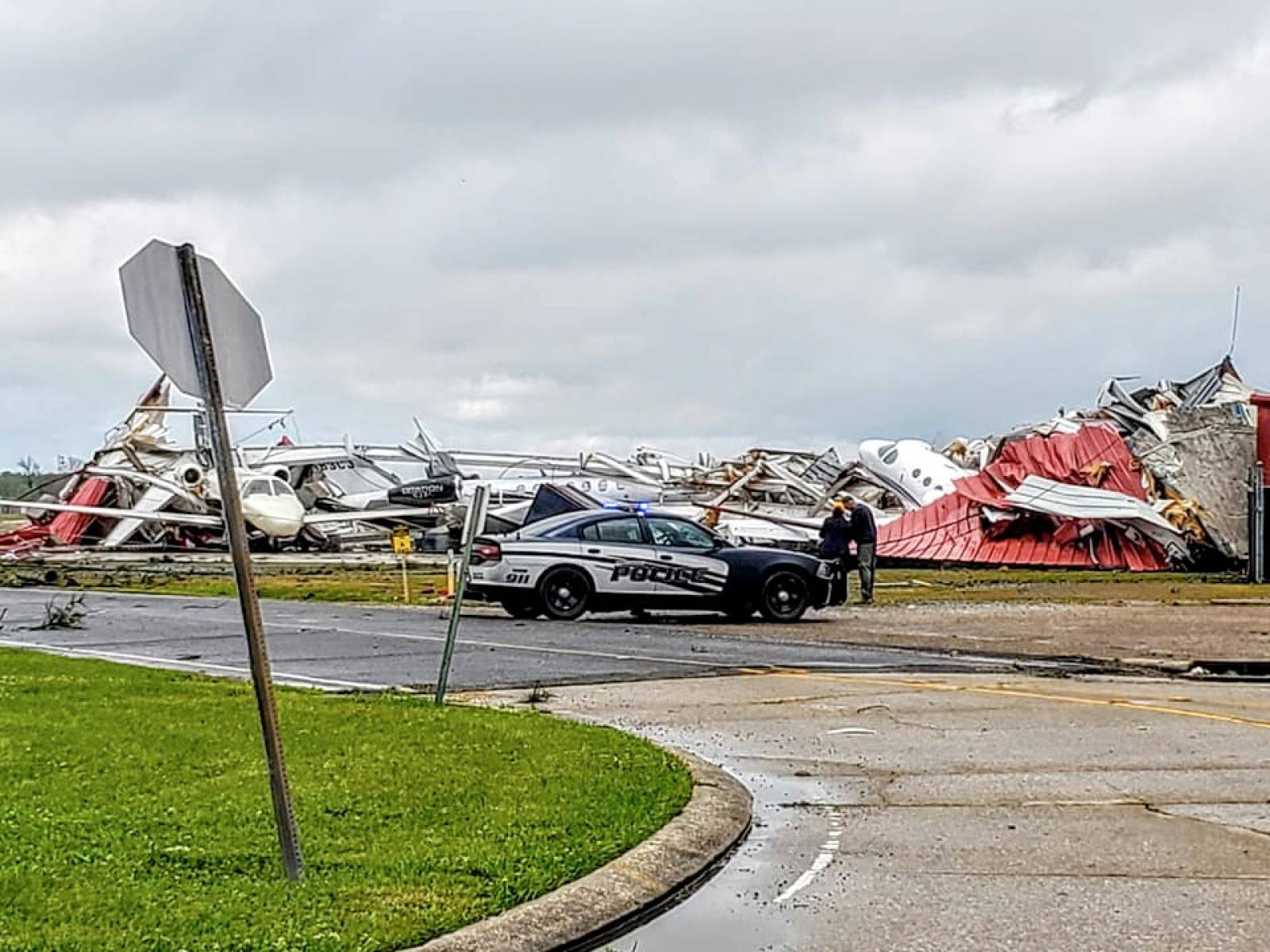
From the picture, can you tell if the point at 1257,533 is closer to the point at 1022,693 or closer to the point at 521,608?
the point at 521,608

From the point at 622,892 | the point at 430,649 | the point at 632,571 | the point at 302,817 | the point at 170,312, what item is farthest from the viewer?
the point at 632,571

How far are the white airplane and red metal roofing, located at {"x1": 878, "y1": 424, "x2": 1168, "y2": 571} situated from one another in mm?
2804

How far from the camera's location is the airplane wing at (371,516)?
54625mm

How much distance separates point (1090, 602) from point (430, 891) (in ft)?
74.1

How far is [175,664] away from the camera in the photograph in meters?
17.1

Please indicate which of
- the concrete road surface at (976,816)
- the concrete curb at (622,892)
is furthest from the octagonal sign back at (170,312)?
the concrete road surface at (976,816)

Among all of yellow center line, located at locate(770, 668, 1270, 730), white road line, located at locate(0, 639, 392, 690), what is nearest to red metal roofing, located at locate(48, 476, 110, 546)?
white road line, located at locate(0, 639, 392, 690)

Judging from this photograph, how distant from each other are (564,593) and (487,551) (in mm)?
1211

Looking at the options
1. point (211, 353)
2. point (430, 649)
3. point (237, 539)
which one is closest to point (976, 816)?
point (237, 539)

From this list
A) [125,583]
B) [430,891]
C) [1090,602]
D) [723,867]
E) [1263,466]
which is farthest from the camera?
[1263,466]

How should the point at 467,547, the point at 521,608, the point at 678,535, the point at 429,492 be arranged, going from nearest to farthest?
the point at 467,547 → the point at 678,535 → the point at 521,608 → the point at 429,492

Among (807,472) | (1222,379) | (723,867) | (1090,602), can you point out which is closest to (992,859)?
(723,867)

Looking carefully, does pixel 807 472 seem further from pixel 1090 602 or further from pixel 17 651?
pixel 17 651

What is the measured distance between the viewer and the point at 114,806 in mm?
7820
